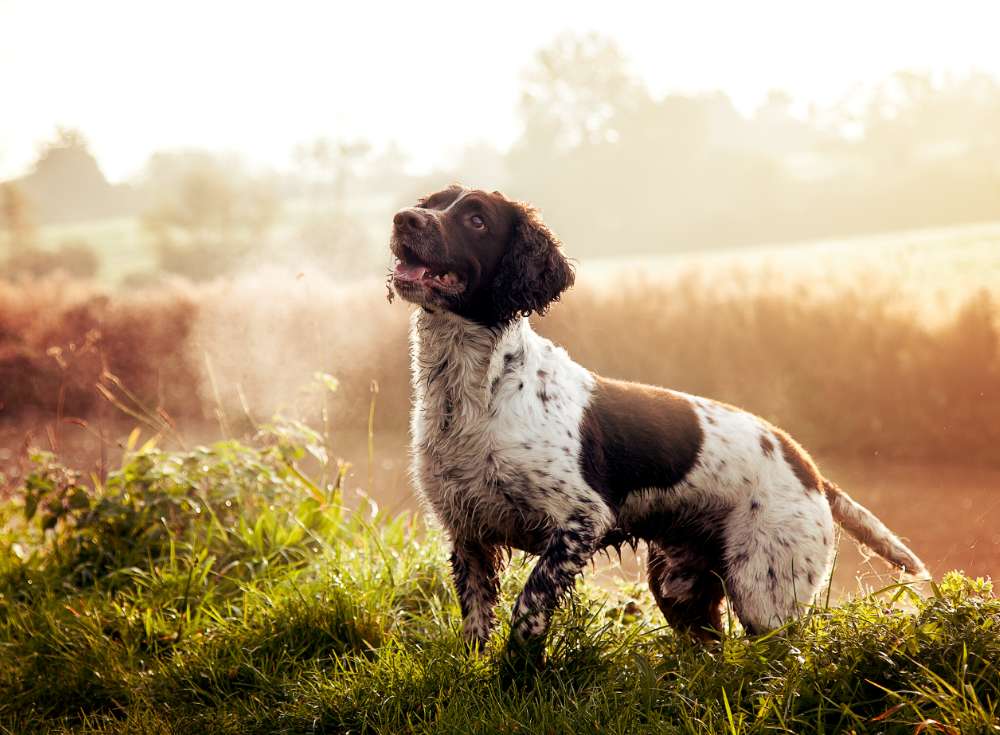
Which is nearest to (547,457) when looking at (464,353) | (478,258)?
(464,353)

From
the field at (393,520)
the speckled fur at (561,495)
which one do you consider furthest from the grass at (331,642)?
the speckled fur at (561,495)

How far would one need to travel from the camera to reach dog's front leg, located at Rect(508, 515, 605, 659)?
3135 mm

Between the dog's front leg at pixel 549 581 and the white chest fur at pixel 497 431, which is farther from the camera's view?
the white chest fur at pixel 497 431

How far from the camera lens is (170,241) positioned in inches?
945

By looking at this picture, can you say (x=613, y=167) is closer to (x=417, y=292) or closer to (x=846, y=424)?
(x=846, y=424)

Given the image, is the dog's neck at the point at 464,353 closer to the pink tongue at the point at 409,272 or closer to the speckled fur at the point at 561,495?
the speckled fur at the point at 561,495

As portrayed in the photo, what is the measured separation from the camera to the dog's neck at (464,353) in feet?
11.1

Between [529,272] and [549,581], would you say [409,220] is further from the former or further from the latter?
[549,581]

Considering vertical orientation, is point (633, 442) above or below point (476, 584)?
above

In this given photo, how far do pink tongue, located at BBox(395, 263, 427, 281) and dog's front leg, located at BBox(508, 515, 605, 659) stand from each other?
3.24 ft

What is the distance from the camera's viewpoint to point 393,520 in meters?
5.39

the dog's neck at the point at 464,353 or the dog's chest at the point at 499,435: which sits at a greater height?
the dog's neck at the point at 464,353

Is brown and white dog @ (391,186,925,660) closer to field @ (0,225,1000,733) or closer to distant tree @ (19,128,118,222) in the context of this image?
field @ (0,225,1000,733)

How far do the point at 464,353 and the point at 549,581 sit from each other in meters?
0.85
